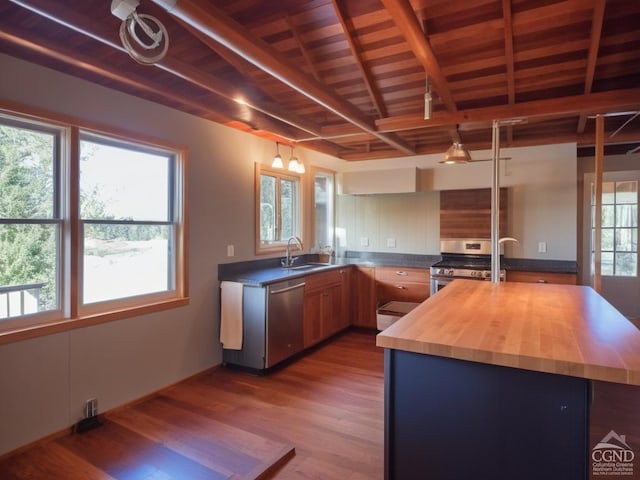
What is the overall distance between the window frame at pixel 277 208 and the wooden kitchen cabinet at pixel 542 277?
2524 millimetres

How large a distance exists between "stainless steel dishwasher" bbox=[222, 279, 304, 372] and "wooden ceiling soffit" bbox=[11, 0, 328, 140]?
1.55 m

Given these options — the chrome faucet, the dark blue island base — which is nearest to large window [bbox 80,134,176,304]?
the chrome faucet

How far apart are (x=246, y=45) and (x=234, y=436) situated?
2.39m

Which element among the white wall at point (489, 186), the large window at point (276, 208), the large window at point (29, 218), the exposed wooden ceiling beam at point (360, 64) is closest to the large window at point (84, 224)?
the large window at point (29, 218)

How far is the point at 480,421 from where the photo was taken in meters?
1.50

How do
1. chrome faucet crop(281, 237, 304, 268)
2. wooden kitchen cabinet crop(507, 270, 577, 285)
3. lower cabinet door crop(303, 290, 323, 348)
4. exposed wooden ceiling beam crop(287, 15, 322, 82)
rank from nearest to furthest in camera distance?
exposed wooden ceiling beam crop(287, 15, 322, 82)
wooden kitchen cabinet crop(507, 270, 577, 285)
lower cabinet door crop(303, 290, 323, 348)
chrome faucet crop(281, 237, 304, 268)

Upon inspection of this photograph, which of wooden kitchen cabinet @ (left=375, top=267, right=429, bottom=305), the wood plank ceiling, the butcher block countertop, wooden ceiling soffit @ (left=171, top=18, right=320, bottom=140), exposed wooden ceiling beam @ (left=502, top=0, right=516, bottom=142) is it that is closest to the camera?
the butcher block countertop

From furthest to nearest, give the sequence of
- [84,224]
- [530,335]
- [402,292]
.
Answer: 1. [402,292]
2. [84,224]
3. [530,335]

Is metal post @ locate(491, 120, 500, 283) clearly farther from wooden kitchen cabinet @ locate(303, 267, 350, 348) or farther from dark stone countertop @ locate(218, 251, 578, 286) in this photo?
wooden kitchen cabinet @ locate(303, 267, 350, 348)

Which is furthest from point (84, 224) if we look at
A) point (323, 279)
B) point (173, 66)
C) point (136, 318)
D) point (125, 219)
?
point (323, 279)

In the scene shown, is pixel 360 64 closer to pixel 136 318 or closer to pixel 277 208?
pixel 277 208

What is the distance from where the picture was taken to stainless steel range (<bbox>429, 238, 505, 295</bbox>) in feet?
14.0

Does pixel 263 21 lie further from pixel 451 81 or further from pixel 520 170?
pixel 520 170

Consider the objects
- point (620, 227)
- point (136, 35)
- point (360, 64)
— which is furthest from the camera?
point (620, 227)
